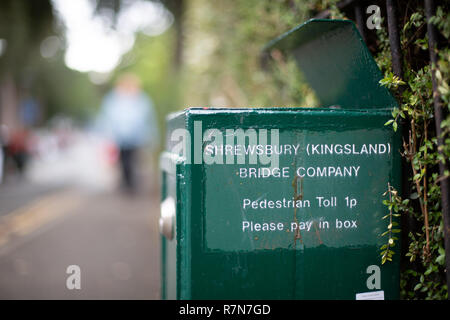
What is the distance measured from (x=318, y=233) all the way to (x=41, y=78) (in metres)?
38.8

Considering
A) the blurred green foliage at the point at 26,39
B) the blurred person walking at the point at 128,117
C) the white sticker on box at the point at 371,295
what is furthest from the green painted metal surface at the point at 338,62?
the blurred green foliage at the point at 26,39

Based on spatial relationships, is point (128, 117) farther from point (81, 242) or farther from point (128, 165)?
point (81, 242)

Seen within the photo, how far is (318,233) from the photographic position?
2494 mm

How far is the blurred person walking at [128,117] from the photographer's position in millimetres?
9125

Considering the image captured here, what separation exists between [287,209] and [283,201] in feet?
0.15

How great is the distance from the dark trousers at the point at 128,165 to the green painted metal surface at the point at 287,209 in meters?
7.05

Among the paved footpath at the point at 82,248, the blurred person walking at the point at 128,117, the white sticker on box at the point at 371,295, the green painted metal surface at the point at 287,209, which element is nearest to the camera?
the green painted metal surface at the point at 287,209

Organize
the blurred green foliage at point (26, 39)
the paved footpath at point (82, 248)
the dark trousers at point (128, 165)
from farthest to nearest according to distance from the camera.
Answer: the blurred green foliage at point (26, 39) < the dark trousers at point (128, 165) < the paved footpath at point (82, 248)

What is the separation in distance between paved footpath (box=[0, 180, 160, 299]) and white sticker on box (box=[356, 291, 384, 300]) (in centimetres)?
204

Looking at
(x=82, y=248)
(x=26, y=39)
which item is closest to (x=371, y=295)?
(x=82, y=248)

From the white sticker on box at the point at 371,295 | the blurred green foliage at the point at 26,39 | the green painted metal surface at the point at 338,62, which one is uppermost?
the blurred green foliage at the point at 26,39

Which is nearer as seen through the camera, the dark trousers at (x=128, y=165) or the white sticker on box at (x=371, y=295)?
the white sticker on box at (x=371, y=295)

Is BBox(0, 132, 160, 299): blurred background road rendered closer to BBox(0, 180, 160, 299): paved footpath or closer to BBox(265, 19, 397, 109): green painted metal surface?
BBox(0, 180, 160, 299): paved footpath

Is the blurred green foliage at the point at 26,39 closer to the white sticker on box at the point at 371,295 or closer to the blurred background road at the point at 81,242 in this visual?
the blurred background road at the point at 81,242
